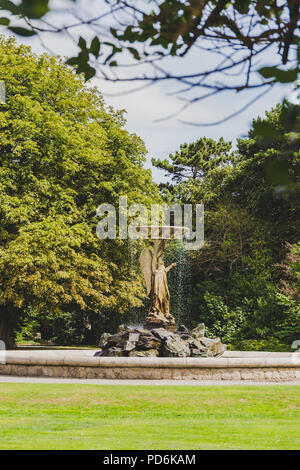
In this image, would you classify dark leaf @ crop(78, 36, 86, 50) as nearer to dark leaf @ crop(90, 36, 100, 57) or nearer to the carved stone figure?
dark leaf @ crop(90, 36, 100, 57)

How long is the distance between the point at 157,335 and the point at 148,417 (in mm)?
5023

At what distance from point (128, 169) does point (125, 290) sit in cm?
452

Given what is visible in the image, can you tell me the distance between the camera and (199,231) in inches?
1029

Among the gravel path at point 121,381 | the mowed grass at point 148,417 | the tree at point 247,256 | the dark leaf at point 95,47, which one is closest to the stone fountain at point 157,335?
the gravel path at point 121,381

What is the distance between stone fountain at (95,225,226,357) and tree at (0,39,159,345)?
445 centimetres

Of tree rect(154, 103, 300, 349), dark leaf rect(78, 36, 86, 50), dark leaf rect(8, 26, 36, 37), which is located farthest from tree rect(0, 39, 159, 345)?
dark leaf rect(8, 26, 36, 37)

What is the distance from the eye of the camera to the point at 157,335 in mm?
13492

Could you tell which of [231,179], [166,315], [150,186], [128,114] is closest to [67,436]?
[166,315]

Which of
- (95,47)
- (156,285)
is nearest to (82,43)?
(95,47)

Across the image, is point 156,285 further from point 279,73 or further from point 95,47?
point 279,73

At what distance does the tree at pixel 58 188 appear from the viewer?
18438 millimetres

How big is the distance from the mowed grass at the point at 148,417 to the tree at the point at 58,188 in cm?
781

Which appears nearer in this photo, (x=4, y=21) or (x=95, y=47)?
(x=4, y=21)

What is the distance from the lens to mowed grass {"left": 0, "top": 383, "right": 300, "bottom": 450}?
6.45m
